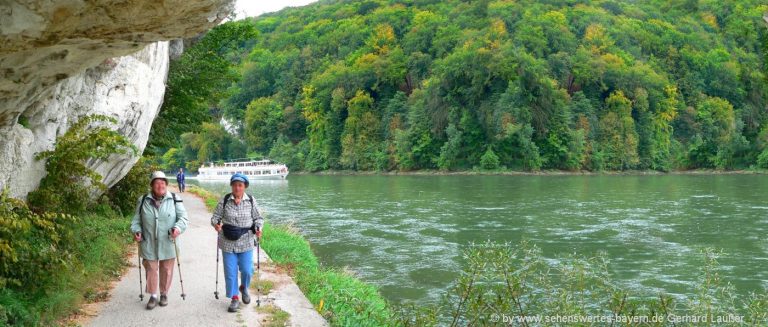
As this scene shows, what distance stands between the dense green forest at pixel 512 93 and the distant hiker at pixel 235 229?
68171mm

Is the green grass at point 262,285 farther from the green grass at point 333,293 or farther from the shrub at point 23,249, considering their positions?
the shrub at point 23,249

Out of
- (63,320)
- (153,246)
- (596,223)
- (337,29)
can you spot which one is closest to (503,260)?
(153,246)

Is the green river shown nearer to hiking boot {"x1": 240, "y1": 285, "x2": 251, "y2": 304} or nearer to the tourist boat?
hiking boot {"x1": 240, "y1": 285, "x2": 251, "y2": 304}

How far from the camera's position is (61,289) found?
294 inches

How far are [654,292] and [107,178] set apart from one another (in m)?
10.7

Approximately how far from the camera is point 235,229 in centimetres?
739

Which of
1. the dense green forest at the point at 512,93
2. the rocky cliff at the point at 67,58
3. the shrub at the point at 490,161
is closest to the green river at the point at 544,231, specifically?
the rocky cliff at the point at 67,58

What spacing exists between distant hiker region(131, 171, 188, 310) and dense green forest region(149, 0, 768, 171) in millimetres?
68447

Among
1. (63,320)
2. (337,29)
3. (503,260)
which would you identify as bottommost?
(63,320)

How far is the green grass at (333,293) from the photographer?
7996 mm

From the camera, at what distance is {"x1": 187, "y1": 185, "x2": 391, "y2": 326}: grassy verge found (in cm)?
802

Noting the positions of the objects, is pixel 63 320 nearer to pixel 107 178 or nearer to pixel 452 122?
pixel 107 178

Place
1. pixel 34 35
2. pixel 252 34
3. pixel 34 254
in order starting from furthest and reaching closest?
pixel 252 34, pixel 34 254, pixel 34 35

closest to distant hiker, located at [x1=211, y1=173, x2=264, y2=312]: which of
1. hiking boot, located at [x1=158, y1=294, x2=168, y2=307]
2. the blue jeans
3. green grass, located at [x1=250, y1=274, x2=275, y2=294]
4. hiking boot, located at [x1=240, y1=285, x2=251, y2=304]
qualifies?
the blue jeans
